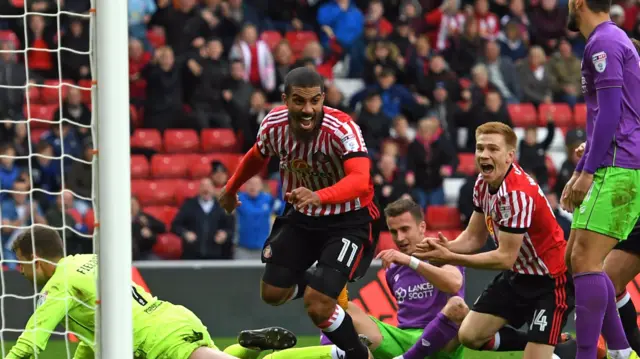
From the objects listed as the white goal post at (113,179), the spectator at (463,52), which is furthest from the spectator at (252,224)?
the white goal post at (113,179)

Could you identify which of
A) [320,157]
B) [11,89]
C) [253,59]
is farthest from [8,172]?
[320,157]

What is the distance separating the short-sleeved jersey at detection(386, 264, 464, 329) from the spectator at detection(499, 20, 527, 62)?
8609mm

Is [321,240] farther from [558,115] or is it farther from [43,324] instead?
[558,115]

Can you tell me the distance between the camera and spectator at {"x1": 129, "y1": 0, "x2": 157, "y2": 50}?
1410 centimetres

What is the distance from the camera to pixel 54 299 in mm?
5977

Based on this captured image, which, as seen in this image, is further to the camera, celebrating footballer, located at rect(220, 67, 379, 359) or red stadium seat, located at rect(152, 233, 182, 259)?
red stadium seat, located at rect(152, 233, 182, 259)

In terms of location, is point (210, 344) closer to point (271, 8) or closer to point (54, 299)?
point (54, 299)

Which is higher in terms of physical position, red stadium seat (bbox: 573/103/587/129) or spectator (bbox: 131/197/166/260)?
red stadium seat (bbox: 573/103/587/129)

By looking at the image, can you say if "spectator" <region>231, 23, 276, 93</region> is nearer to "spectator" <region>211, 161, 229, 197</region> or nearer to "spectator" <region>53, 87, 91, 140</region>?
"spectator" <region>211, 161, 229, 197</region>

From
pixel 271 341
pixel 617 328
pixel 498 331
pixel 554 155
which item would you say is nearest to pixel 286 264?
pixel 271 341

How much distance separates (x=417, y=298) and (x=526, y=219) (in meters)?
1.35

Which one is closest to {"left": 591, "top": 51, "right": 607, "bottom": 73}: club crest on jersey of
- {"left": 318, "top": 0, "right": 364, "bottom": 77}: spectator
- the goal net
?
the goal net

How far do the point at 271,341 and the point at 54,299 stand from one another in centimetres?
136

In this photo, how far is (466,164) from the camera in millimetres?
13633
